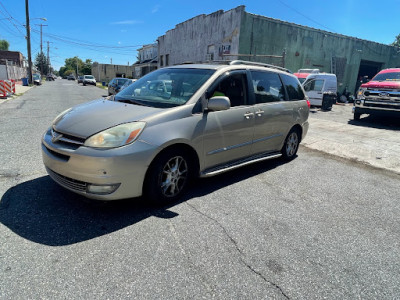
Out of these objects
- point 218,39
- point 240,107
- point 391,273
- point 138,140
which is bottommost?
point 391,273

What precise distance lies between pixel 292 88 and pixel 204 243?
12.7 feet

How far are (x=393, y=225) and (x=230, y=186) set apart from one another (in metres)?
2.07

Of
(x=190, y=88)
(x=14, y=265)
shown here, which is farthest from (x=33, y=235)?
(x=190, y=88)

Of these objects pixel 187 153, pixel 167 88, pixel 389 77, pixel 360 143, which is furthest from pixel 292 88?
pixel 389 77

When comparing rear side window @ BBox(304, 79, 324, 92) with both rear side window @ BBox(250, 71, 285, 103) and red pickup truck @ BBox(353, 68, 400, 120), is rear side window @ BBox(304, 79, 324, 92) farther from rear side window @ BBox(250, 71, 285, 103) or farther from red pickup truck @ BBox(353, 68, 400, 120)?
rear side window @ BBox(250, 71, 285, 103)

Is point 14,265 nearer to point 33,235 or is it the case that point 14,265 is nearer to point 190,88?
point 33,235

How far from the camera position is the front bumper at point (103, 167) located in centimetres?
276

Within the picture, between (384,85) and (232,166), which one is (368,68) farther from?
(232,166)

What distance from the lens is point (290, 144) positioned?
5527 millimetres

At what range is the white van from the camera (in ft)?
52.3

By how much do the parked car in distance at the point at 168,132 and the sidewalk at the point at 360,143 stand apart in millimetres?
2568

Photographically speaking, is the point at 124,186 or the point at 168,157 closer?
the point at 124,186

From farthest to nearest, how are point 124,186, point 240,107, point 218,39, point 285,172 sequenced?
point 218,39
point 285,172
point 240,107
point 124,186

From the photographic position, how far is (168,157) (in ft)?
10.5
